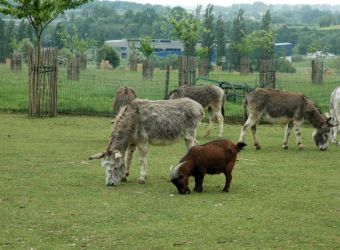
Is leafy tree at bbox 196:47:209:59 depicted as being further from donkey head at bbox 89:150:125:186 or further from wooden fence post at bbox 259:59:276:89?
donkey head at bbox 89:150:125:186

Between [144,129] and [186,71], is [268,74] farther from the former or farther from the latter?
[144,129]

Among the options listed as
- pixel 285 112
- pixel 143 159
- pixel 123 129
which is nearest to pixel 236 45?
pixel 285 112

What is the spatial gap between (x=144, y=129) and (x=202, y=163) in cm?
175

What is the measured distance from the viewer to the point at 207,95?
847 inches

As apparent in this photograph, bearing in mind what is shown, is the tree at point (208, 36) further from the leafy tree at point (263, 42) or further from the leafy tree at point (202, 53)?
the leafy tree at point (202, 53)

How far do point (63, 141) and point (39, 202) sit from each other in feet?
26.3

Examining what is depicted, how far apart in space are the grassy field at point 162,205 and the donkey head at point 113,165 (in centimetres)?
19

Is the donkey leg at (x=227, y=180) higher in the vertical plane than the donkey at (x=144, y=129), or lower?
lower

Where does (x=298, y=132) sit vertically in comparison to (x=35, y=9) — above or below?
below

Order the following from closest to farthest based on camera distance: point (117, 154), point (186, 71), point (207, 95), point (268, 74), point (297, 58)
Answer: point (117, 154)
point (207, 95)
point (186, 71)
point (268, 74)
point (297, 58)

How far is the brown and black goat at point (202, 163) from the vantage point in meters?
12.3

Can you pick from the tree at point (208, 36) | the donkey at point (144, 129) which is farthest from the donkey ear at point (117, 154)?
the tree at point (208, 36)

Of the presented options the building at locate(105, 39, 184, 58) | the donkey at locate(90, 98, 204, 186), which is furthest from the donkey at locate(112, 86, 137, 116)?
the building at locate(105, 39, 184, 58)

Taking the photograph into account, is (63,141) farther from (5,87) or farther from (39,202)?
(5,87)
